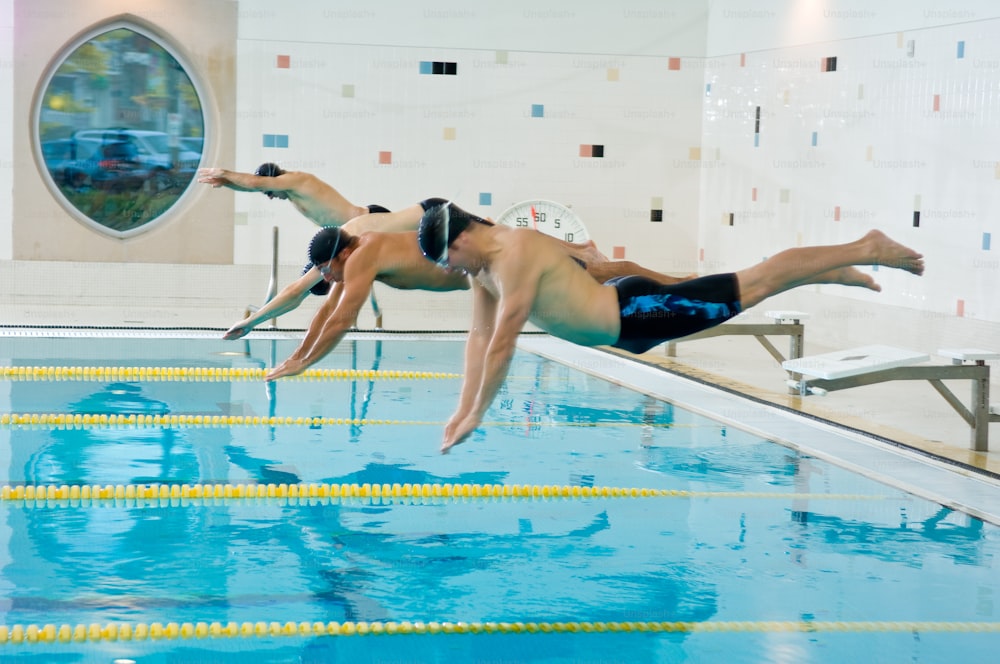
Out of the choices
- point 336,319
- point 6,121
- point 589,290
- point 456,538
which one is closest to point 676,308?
point 589,290

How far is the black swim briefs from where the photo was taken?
4422mm

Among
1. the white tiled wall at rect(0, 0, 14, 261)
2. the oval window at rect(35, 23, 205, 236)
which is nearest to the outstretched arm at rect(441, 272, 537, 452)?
the oval window at rect(35, 23, 205, 236)

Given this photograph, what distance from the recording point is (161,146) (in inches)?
484

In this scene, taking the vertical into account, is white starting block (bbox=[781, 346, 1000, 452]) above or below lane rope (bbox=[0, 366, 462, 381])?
above

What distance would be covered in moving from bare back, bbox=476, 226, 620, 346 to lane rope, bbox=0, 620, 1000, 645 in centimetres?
117

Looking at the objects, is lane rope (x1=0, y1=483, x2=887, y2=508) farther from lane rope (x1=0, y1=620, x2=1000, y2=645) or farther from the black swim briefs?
lane rope (x1=0, y1=620, x2=1000, y2=645)

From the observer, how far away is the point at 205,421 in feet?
22.3

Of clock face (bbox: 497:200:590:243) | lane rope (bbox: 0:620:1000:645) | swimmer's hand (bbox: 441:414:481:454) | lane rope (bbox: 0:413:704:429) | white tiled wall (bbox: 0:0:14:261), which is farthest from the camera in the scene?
clock face (bbox: 497:200:590:243)

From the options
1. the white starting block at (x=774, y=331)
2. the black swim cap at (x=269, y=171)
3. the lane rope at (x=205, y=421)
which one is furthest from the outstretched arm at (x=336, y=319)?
the white starting block at (x=774, y=331)

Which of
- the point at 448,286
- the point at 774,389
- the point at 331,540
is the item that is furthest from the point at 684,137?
the point at 331,540

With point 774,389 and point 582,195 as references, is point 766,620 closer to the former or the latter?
point 774,389

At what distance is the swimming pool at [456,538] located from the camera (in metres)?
3.63

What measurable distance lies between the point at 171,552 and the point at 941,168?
271 inches

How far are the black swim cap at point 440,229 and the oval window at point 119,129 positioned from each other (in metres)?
8.88
